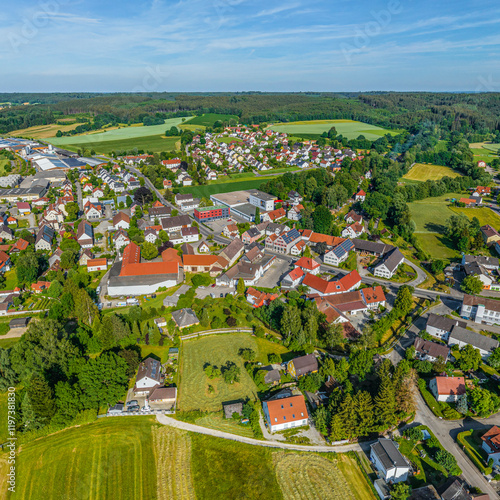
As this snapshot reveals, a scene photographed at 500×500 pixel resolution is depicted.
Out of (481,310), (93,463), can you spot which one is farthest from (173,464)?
(481,310)

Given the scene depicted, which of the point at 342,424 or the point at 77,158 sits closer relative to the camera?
the point at 342,424

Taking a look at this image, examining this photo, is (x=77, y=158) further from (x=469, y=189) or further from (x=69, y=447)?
(x=469, y=189)

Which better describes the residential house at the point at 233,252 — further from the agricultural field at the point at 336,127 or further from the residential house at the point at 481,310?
the agricultural field at the point at 336,127

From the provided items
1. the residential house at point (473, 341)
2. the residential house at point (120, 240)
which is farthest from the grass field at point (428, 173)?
the residential house at point (120, 240)

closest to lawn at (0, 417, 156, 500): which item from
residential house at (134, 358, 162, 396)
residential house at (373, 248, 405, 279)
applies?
residential house at (134, 358, 162, 396)

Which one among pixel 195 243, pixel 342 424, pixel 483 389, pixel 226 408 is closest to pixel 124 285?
pixel 195 243

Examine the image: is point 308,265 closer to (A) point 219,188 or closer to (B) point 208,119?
(A) point 219,188
